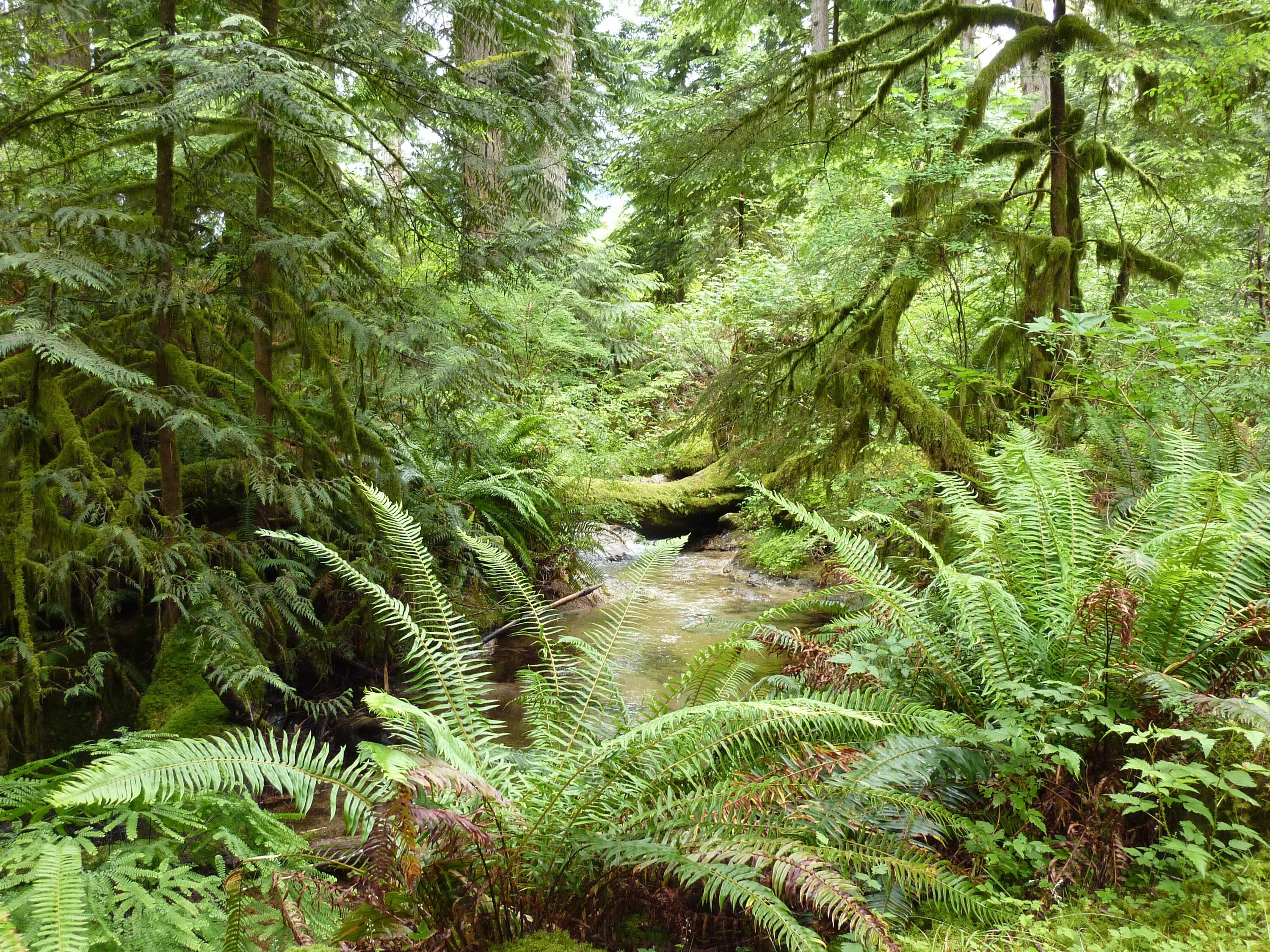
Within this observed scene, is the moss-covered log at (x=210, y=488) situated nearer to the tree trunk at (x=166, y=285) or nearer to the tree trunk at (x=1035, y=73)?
the tree trunk at (x=166, y=285)

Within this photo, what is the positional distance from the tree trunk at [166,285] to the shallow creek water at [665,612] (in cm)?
205

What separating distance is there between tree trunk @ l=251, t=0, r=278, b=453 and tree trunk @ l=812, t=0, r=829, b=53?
36.6ft

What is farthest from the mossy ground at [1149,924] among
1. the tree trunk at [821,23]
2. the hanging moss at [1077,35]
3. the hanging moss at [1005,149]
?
the tree trunk at [821,23]

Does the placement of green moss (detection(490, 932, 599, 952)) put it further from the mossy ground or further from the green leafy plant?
the green leafy plant

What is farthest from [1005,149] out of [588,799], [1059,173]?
[588,799]

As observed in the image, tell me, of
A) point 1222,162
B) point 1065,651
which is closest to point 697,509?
point 1222,162

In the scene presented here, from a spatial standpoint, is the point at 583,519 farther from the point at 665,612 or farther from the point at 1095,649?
the point at 1095,649

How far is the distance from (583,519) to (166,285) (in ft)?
15.8

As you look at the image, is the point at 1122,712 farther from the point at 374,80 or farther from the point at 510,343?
the point at 510,343

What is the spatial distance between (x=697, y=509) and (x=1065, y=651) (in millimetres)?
8284

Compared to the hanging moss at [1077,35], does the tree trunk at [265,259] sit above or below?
below

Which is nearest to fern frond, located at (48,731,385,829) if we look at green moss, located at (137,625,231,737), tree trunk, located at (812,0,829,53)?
green moss, located at (137,625,231,737)

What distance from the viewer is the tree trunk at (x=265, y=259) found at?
151 inches

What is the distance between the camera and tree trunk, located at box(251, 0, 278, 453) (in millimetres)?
3832
